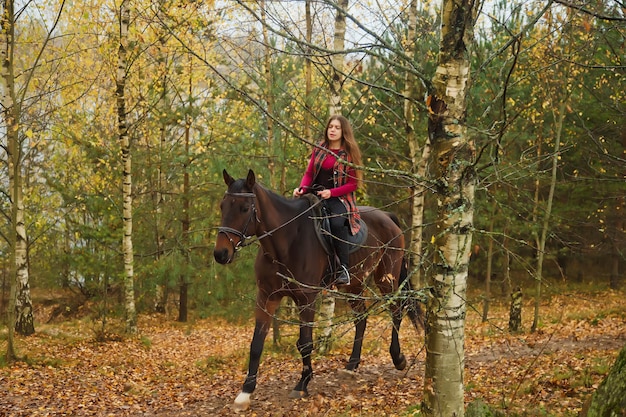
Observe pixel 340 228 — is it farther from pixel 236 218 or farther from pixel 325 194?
pixel 236 218

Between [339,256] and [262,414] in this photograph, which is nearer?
[262,414]

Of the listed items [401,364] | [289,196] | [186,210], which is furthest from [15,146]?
[186,210]

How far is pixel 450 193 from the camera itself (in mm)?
3508

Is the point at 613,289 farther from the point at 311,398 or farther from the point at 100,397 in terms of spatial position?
the point at 100,397

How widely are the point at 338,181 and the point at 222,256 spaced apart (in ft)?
5.85

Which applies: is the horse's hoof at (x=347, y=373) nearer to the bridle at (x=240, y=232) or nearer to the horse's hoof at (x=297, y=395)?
the horse's hoof at (x=297, y=395)

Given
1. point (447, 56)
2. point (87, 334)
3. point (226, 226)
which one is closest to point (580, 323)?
point (226, 226)

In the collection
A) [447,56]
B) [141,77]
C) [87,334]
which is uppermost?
[141,77]

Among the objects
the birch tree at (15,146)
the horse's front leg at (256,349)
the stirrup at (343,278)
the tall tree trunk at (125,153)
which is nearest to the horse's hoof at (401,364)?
the stirrup at (343,278)

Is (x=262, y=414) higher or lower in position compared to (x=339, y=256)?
lower

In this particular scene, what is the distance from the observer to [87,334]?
39.3 ft

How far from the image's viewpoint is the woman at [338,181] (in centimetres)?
636

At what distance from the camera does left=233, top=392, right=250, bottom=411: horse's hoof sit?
6148 mm

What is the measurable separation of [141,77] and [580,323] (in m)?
13.1
